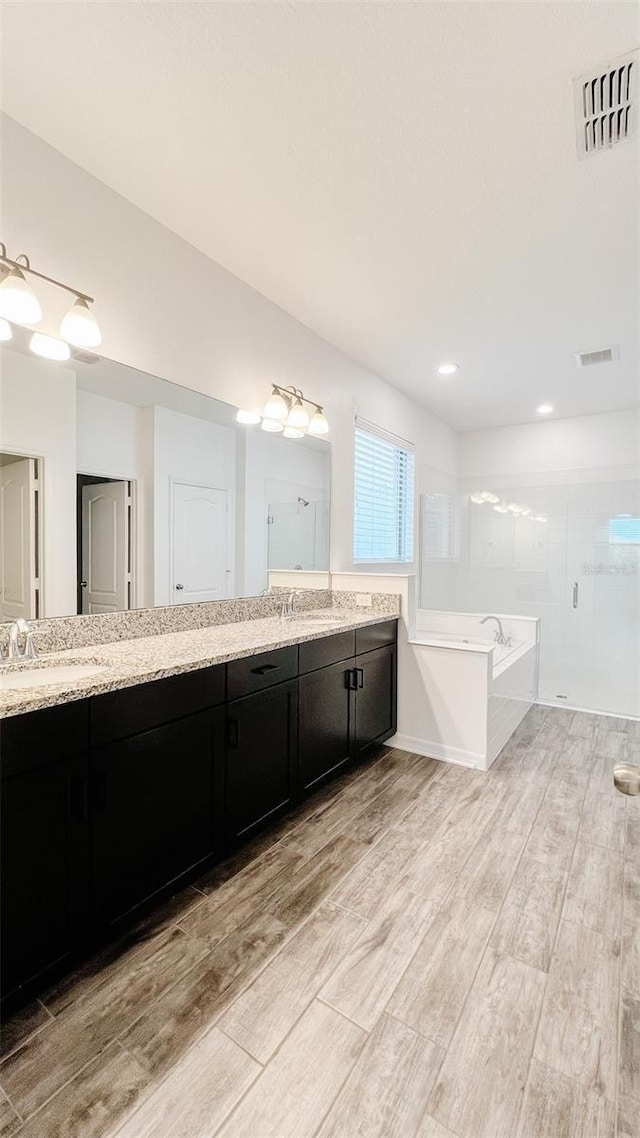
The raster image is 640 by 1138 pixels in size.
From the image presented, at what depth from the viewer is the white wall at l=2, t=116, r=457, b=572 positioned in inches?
68.4

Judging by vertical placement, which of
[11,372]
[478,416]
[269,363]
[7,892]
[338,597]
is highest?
[478,416]

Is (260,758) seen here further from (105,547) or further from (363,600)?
(363,600)

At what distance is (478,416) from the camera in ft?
16.0

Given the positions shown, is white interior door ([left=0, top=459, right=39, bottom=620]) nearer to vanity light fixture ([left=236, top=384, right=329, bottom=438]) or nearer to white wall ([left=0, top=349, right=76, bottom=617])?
white wall ([left=0, top=349, right=76, bottom=617])

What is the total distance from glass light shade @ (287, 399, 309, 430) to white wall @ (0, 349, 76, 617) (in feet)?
4.32

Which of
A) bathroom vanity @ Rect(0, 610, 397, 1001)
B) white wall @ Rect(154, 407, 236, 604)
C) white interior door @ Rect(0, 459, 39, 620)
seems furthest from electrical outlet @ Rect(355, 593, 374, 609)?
white interior door @ Rect(0, 459, 39, 620)

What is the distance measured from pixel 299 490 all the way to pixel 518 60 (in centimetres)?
205

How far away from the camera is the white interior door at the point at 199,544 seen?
2.27 m

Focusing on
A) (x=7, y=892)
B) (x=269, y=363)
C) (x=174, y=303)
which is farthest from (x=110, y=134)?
(x=7, y=892)

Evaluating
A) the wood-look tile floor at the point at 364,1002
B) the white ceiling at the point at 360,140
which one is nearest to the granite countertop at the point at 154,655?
the wood-look tile floor at the point at 364,1002

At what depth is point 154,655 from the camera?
1.73 meters

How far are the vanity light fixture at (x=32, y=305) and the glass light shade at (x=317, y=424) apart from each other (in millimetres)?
1419

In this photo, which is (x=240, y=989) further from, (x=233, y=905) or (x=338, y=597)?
(x=338, y=597)

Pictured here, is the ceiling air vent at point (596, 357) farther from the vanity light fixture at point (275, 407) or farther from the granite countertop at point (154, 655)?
the granite countertop at point (154, 655)
